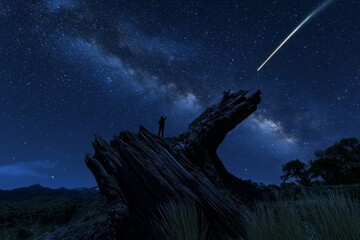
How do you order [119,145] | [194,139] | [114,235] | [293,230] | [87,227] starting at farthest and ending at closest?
1. [194,139]
2. [87,227]
3. [119,145]
4. [114,235]
5. [293,230]

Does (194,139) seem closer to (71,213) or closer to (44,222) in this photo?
(71,213)

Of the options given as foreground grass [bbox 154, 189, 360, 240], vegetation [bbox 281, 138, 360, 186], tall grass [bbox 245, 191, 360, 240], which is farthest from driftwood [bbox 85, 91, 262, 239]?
vegetation [bbox 281, 138, 360, 186]

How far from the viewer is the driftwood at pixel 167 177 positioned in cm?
540

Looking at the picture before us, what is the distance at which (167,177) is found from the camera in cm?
592

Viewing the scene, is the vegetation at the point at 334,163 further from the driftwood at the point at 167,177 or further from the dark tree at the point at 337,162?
the driftwood at the point at 167,177

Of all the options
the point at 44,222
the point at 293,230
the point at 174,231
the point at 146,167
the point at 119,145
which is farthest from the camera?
the point at 44,222

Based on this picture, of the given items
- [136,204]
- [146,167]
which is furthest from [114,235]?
[146,167]

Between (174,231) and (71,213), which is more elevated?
(71,213)

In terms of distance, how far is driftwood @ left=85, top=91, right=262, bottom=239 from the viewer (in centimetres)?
540

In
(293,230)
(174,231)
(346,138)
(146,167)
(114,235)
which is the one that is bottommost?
(293,230)

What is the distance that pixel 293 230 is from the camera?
10.2ft

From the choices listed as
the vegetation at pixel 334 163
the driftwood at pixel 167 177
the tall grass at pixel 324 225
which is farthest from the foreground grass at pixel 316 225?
the vegetation at pixel 334 163

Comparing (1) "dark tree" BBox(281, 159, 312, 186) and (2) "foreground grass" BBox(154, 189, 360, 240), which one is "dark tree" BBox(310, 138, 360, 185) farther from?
(2) "foreground grass" BBox(154, 189, 360, 240)

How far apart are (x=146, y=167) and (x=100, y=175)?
1569mm
